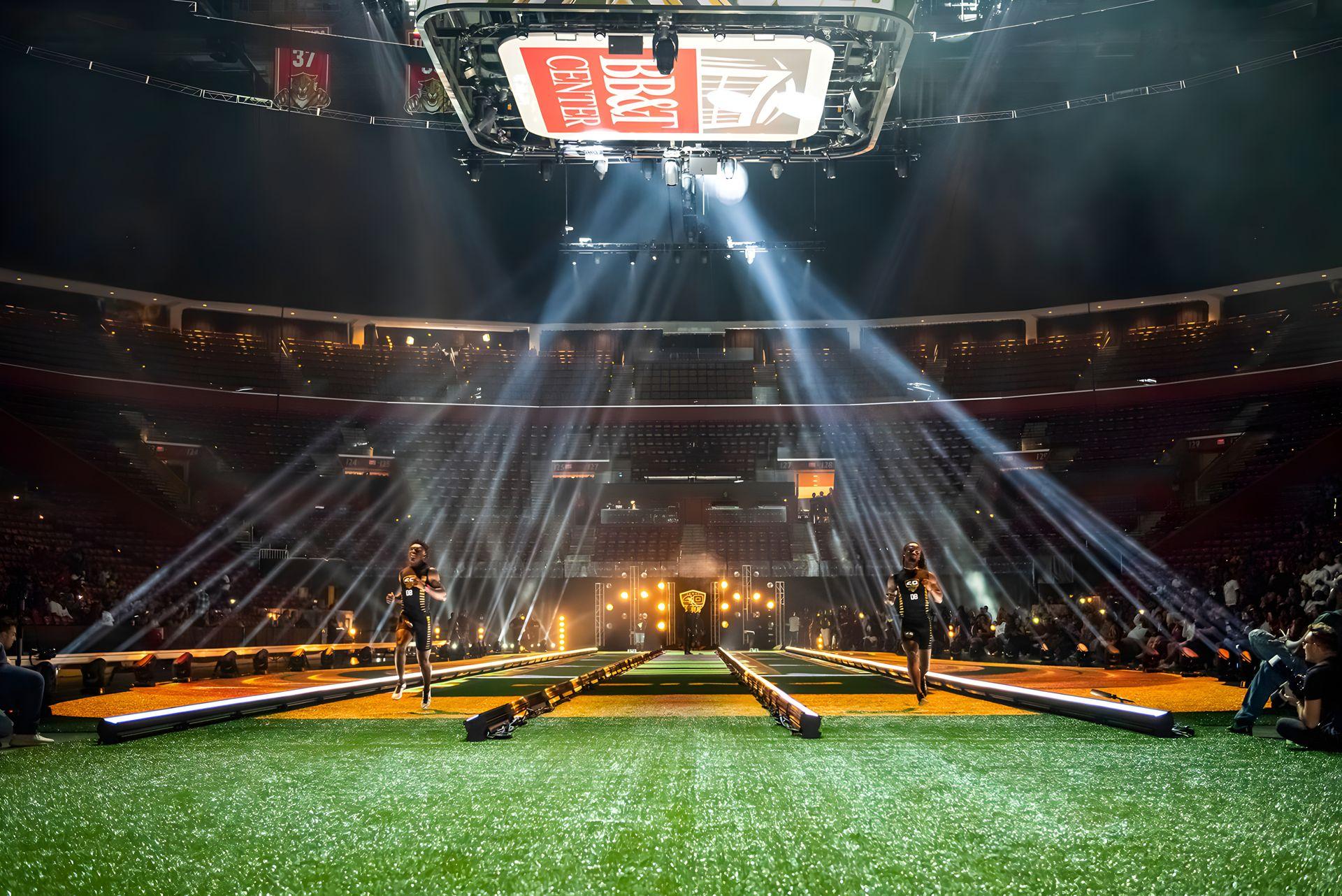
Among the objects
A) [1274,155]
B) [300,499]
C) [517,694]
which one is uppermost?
[1274,155]

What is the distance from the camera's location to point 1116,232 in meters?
30.2

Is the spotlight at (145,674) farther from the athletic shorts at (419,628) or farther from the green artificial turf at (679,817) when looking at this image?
the green artificial turf at (679,817)

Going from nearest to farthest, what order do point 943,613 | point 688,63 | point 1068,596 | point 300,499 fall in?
point 688,63 → point 1068,596 → point 943,613 → point 300,499

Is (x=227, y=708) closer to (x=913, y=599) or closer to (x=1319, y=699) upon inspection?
(x=913, y=599)

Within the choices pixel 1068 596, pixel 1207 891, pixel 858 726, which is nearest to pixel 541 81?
pixel 858 726

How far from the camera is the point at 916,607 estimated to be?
31.4ft

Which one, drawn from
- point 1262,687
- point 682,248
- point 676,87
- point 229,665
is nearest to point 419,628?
point 676,87

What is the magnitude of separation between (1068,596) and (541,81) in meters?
19.8

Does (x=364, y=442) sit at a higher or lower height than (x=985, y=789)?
higher

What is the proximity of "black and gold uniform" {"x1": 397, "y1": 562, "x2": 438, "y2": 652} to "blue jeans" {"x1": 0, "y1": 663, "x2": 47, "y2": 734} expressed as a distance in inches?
128

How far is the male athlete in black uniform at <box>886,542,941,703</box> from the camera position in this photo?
957cm

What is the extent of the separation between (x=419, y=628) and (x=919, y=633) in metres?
4.64

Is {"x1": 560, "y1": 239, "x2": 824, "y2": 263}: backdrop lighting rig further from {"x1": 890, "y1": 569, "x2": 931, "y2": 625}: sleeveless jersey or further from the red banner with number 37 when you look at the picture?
{"x1": 890, "y1": 569, "x2": 931, "y2": 625}: sleeveless jersey

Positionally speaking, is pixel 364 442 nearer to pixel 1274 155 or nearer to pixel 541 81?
pixel 541 81
